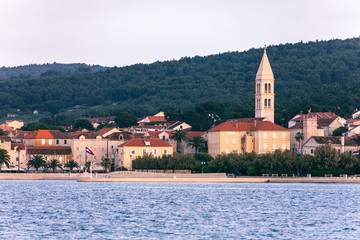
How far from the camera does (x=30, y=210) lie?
206 ft

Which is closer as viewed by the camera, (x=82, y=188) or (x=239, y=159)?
Answer: (x=82, y=188)

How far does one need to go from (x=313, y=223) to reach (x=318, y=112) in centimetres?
10349

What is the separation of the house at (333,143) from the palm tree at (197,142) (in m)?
16.7

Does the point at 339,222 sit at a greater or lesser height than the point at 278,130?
lesser

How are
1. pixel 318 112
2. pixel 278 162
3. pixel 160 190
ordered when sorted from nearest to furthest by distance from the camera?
pixel 160 190 → pixel 278 162 → pixel 318 112

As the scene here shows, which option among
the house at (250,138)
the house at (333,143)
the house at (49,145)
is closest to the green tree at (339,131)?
the house at (333,143)

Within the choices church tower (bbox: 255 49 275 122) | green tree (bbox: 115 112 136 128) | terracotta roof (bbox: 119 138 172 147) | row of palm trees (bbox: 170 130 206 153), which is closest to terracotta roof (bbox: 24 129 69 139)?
terracotta roof (bbox: 119 138 172 147)

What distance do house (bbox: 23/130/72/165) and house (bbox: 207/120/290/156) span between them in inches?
952

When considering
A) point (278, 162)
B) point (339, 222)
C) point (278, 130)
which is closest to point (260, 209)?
point (339, 222)

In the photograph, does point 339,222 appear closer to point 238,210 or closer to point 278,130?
point 238,210

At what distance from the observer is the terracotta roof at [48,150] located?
5113 inches

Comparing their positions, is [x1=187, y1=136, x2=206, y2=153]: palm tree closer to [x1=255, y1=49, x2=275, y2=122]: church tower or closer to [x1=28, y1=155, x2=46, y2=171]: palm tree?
[x1=255, y1=49, x2=275, y2=122]: church tower

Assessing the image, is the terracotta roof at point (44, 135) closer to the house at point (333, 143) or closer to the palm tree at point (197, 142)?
the palm tree at point (197, 142)

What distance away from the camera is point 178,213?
61.2 m
